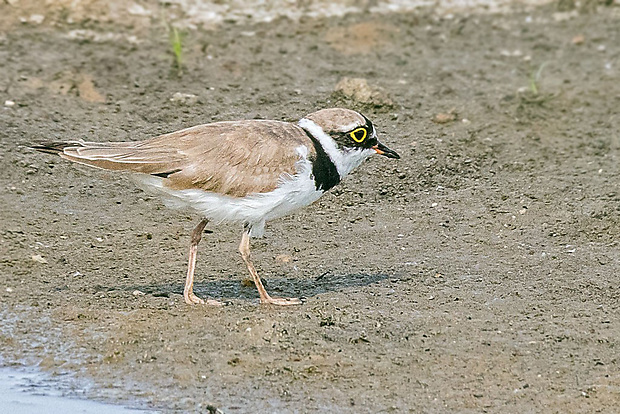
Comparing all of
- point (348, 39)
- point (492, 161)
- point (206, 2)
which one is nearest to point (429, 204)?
point (492, 161)

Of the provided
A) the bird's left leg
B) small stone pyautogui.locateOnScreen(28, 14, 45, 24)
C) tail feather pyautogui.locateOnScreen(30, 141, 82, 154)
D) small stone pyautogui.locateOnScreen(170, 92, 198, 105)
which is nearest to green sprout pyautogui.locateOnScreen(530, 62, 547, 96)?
small stone pyautogui.locateOnScreen(170, 92, 198, 105)

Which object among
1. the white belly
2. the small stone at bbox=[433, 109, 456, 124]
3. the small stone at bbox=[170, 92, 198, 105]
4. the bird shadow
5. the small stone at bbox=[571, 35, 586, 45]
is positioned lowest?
the bird shadow

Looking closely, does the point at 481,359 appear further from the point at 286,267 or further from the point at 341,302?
the point at 286,267

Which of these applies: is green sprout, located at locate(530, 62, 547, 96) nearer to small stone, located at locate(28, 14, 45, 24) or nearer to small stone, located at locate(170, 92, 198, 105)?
small stone, located at locate(170, 92, 198, 105)

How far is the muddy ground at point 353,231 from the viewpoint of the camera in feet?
19.3

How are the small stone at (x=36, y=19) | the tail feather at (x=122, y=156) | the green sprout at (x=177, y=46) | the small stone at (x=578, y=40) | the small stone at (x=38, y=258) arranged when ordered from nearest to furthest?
the tail feather at (x=122, y=156) < the small stone at (x=38, y=258) < the green sprout at (x=177, y=46) < the small stone at (x=36, y=19) < the small stone at (x=578, y=40)

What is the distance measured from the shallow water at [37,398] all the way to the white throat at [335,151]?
6.95 feet

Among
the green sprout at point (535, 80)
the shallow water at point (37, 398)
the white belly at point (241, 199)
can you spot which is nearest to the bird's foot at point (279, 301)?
the white belly at point (241, 199)

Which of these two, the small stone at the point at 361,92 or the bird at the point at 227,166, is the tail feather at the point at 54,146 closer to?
the bird at the point at 227,166

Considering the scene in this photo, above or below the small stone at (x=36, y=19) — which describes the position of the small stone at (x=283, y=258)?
below

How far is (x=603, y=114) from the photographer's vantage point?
9.81 meters

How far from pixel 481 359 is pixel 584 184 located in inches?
120

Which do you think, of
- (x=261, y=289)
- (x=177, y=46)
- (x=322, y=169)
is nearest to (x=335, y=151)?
(x=322, y=169)

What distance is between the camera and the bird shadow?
6.93 meters
